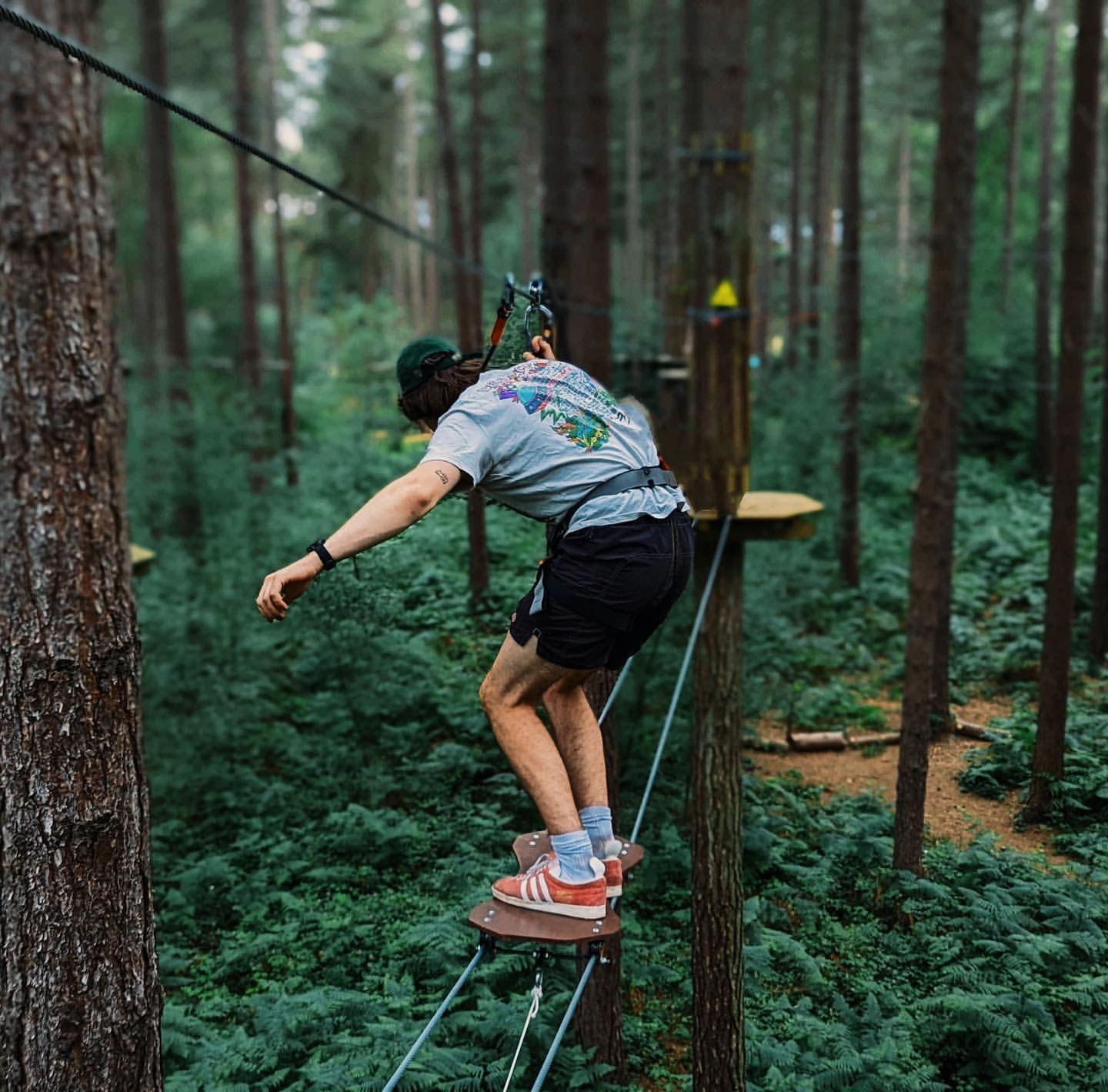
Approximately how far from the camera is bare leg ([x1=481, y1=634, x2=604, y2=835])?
11.1 ft

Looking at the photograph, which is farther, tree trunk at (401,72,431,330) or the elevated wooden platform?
tree trunk at (401,72,431,330)

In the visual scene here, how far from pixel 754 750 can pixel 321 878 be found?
3738 millimetres

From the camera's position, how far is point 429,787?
8.82m

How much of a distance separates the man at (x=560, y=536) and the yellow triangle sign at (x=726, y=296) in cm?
358

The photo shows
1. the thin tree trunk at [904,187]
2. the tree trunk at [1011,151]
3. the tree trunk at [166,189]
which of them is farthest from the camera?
the thin tree trunk at [904,187]

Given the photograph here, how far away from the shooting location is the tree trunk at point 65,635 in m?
3.21

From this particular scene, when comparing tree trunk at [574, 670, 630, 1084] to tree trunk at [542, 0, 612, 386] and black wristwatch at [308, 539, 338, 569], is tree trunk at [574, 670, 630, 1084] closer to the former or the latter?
black wristwatch at [308, 539, 338, 569]

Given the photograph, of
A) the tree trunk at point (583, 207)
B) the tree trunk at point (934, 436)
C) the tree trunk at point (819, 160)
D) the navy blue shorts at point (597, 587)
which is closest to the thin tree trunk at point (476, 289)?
the tree trunk at point (583, 207)

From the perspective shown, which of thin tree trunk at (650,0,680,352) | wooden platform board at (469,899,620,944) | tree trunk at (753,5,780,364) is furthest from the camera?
tree trunk at (753,5,780,364)

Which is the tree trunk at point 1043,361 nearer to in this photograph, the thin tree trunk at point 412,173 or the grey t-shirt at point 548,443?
the grey t-shirt at point 548,443

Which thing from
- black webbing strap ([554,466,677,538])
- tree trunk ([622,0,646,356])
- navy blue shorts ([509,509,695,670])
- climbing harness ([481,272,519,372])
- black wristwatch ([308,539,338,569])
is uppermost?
tree trunk ([622,0,646,356])

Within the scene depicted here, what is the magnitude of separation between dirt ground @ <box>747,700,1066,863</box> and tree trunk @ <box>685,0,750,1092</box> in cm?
199

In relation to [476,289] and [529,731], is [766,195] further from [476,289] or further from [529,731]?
[529,731]

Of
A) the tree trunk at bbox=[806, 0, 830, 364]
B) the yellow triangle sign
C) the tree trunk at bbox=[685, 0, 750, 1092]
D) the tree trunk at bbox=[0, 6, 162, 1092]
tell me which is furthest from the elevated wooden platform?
the tree trunk at bbox=[806, 0, 830, 364]
